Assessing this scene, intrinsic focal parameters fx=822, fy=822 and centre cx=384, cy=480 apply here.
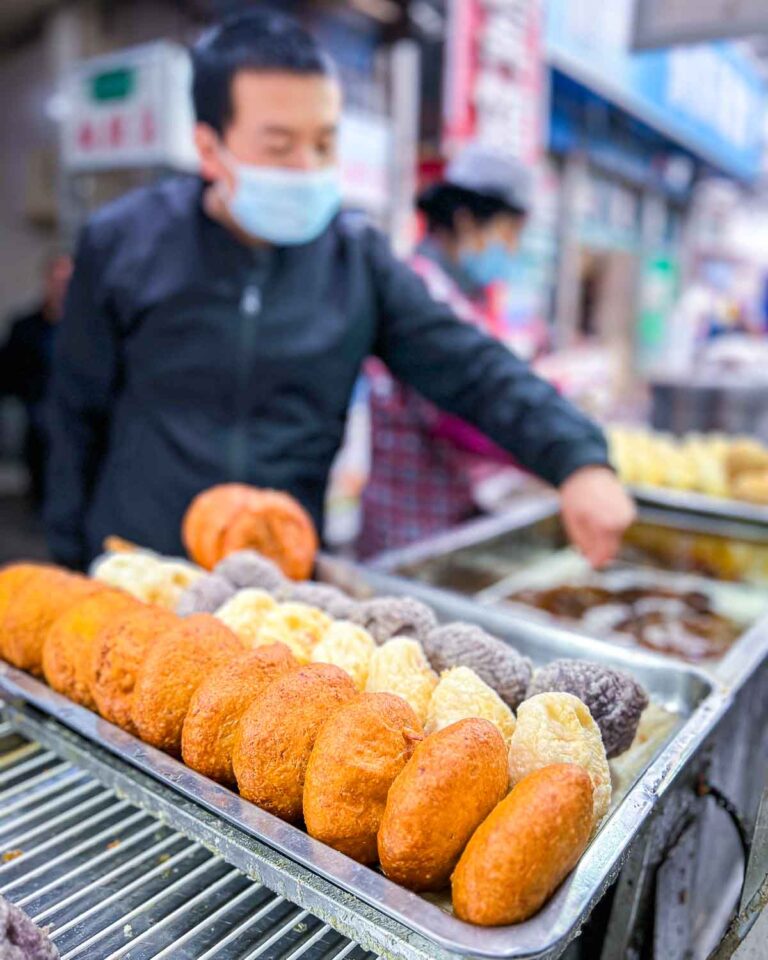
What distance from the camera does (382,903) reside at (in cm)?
87

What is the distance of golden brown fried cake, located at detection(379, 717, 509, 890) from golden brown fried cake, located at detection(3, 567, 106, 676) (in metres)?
0.78

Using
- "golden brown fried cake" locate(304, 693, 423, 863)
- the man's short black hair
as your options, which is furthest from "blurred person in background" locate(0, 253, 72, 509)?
"golden brown fried cake" locate(304, 693, 423, 863)

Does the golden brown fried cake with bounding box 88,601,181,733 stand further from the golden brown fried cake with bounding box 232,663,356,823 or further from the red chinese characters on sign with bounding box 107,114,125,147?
the red chinese characters on sign with bounding box 107,114,125,147

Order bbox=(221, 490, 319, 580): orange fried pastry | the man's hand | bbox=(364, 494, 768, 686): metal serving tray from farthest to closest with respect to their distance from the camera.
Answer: bbox=(364, 494, 768, 686): metal serving tray → the man's hand → bbox=(221, 490, 319, 580): orange fried pastry

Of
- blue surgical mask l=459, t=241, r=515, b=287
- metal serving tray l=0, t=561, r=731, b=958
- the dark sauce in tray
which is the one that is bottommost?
the dark sauce in tray

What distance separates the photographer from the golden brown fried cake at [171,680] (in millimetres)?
1185

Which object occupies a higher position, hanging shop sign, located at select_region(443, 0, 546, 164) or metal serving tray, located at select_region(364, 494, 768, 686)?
hanging shop sign, located at select_region(443, 0, 546, 164)

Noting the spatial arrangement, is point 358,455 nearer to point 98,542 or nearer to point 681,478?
point 681,478

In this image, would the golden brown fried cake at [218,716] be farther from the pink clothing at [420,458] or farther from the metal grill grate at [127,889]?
the pink clothing at [420,458]

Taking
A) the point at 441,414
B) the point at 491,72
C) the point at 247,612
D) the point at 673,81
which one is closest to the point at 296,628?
the point at 247,612

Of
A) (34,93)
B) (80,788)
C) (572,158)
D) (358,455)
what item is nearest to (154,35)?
(34,93)

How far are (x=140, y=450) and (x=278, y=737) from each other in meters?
1.51

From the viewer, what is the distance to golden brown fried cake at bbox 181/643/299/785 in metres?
1.12

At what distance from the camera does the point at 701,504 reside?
10.0 ft
